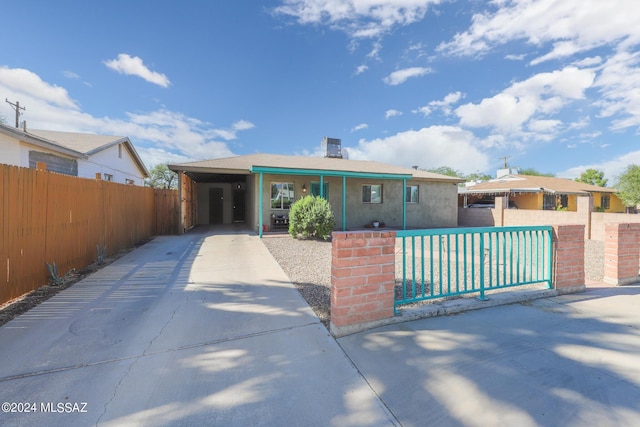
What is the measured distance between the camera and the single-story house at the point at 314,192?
1155 centimetres

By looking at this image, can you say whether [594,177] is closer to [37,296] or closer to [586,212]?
[586,212]

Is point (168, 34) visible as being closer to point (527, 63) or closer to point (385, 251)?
point (385, 251)

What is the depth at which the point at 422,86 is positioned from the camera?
54.5ft

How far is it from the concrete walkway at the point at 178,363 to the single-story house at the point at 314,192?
22.2 feet

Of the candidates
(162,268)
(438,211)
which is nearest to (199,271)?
(162,268)

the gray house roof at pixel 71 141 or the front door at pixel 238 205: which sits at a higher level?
the gray house roof at pixel 71 141

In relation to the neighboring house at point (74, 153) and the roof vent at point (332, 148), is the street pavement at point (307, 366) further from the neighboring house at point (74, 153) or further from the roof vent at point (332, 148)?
the roof vent at point (332, 148)

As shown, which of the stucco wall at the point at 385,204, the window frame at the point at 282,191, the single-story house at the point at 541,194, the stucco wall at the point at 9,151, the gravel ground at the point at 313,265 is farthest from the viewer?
the single-story house at the point at 541,194

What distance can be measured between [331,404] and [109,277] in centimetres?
514

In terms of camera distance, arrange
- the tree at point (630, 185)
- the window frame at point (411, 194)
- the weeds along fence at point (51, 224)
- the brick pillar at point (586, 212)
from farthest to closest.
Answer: the tree at point (630, 185) < the window frame at point (411, 194) < the brick pillar at point (586, 212) < the weeds along fence at point (51, 224)

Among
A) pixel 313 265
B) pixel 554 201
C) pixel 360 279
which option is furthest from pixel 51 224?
pixel 554 201

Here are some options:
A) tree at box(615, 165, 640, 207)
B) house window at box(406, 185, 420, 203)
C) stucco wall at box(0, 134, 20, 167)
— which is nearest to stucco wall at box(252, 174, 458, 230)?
house window at box(406, 185, 420, 203)

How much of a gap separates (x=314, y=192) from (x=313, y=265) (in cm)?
727

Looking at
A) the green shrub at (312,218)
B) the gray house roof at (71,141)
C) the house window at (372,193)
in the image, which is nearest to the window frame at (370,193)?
the house window at (372,193)
